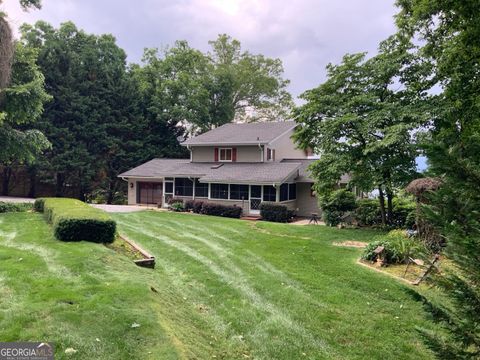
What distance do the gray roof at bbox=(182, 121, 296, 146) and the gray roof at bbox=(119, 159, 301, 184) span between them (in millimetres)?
1679

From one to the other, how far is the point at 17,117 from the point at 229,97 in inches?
891

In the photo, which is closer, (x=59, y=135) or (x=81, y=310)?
(x=81, y=310)

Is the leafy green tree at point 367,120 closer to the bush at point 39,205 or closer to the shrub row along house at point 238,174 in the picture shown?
the shrub row along house at point 238,174

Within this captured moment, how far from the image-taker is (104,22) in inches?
613

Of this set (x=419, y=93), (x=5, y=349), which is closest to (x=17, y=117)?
(x=5, y=349)

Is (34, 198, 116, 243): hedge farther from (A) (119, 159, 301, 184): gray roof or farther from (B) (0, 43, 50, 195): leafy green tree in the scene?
(A) (119, 159, 301, 184): gray roof

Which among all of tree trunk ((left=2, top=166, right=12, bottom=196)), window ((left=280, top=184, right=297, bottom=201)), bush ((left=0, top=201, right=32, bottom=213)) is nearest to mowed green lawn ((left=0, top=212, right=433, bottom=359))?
bush ((left=0, top=201, right=32, bottom=213))

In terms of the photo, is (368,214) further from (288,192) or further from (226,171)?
(226,171)

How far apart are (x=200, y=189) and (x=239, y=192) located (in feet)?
10.9

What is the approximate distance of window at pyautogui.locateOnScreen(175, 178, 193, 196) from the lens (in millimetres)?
25247

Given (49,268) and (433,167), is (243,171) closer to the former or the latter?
(49,268)

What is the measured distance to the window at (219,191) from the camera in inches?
923

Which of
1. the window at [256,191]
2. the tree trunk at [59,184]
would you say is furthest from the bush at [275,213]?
the tree trunk at [59,184]

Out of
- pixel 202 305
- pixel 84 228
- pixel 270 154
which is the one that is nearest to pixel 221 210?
pixel 270 154
